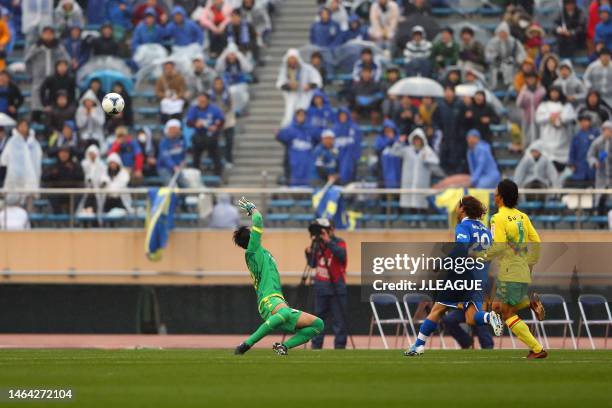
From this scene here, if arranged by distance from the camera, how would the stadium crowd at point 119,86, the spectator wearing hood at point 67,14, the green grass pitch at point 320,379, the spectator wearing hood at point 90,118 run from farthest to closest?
the spectator wearing hood at point 67,14
the spectator wearing hood at point 90,118
the stadium crowd at point 119,86
the green grass pitch at point 320,379

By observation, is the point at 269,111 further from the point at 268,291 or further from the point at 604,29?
the point at 268,291

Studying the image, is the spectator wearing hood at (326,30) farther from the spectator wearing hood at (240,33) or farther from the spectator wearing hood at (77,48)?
the spectator wearing hood at (77,48)

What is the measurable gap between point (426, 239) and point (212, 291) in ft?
13.6

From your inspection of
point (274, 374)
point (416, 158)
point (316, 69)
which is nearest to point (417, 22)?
point (316, 69)

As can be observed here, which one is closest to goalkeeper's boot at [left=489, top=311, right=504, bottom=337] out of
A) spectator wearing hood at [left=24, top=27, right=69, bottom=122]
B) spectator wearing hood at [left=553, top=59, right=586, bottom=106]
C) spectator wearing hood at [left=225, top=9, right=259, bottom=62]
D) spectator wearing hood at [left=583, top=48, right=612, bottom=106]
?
spectator wearing hood at [left=553, top=59, right=586, bottom=106]

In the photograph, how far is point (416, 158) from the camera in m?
29.0

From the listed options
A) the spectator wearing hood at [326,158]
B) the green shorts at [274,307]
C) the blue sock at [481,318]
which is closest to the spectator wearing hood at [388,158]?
the spectator wearing hood at [326,158]

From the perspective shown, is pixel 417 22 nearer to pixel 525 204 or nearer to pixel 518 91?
pixel 518 91

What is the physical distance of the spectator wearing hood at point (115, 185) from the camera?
2825cm

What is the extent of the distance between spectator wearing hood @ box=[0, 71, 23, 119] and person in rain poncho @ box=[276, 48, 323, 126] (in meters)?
5.45

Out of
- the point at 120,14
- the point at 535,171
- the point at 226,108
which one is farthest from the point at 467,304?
the point at 120,14

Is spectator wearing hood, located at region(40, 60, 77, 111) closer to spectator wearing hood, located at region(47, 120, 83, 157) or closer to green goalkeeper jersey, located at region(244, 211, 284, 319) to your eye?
spectator wearing hood, located at region(47, 120, 83, 157)

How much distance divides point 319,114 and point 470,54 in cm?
352

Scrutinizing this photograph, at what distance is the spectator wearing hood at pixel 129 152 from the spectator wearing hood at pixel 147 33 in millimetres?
3522
